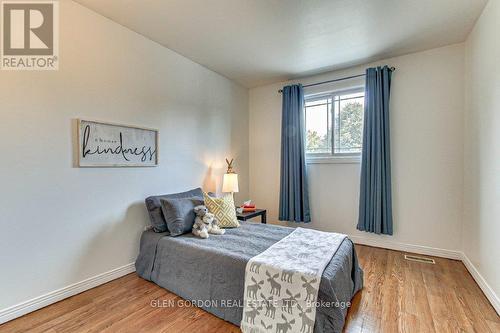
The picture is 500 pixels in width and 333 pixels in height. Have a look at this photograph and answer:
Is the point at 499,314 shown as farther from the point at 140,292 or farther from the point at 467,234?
the point at 140,292

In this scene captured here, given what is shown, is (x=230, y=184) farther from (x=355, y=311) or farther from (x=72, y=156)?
(x=355, y=311)

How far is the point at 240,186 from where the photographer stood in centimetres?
419

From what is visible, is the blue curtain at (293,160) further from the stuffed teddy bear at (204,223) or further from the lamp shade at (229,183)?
the stuffed teddy bear at (204,223)

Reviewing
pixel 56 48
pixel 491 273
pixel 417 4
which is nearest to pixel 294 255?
pixel 491 273

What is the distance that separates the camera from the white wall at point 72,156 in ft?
5.81

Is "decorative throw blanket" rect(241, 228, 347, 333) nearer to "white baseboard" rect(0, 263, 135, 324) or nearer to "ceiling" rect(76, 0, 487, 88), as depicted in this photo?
"white baseboard" rect(0, 263, 135, 324)

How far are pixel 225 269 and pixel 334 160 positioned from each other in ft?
8.18

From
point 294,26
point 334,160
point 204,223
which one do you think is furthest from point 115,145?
point 334,160

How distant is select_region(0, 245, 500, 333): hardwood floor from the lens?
1678mm

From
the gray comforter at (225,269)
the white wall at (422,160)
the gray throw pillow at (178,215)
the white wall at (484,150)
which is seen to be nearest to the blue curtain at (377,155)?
the white wall at (422,160)

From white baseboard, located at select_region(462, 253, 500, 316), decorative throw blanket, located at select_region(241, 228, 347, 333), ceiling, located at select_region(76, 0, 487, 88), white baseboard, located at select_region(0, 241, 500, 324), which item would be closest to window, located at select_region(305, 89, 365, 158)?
ceiling, located at select_region(76, 0, 487, 88)

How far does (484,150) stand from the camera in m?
2.20

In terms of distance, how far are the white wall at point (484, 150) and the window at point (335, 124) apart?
1182 millimetres

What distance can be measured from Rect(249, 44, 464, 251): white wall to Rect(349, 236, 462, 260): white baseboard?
0.04 metres
